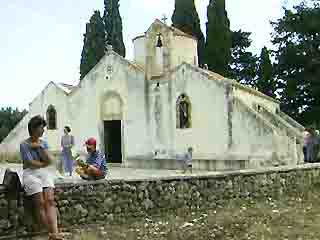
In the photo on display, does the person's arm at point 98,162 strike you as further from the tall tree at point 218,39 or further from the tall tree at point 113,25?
the tall tree at point 113,25

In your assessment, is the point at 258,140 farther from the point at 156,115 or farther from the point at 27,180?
the point at 27,180

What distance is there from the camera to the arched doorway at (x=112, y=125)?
2572 cm

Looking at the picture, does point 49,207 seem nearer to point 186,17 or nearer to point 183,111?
point 183,111

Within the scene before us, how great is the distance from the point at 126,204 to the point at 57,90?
19693mm

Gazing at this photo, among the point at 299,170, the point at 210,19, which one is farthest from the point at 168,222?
the point at 210,19

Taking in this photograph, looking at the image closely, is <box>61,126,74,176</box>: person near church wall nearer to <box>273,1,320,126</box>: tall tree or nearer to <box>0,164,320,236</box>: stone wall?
<box>0,164,320,236</box>: stone wall

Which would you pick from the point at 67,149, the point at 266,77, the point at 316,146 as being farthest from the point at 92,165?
the point at 266,77

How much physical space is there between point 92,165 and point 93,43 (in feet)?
100

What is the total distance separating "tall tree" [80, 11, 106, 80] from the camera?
38094 millimetres

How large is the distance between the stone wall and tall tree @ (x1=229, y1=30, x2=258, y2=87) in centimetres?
3049

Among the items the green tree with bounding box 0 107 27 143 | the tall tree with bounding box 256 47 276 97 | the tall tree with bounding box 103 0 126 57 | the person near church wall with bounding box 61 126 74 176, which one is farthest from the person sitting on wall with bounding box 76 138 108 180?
the green tree with bounding box 0 107 27 143

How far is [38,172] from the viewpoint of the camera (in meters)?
6.92

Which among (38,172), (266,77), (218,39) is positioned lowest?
(38,172)

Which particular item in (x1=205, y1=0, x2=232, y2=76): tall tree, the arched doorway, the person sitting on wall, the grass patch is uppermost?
(x1=205, y1=0, x2=232, y2=76): tall tree
